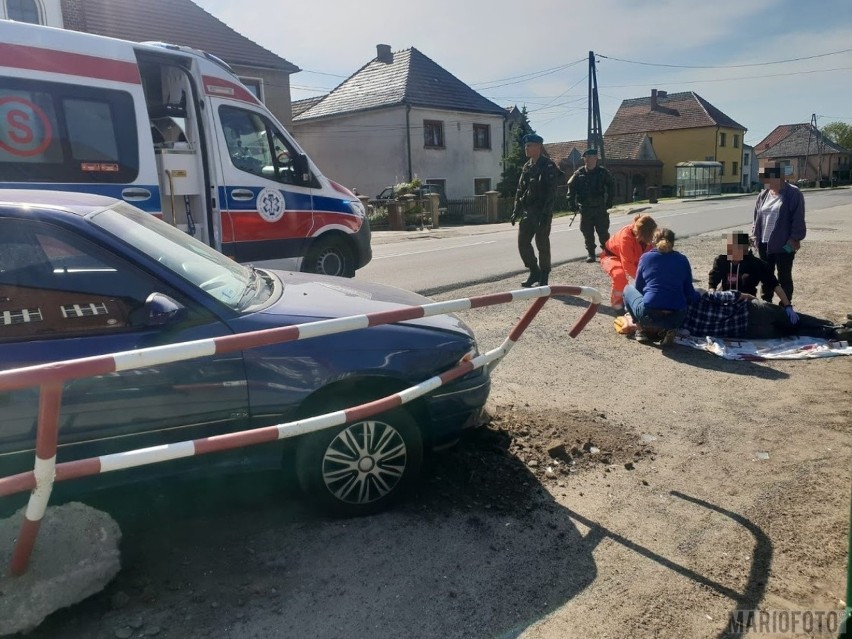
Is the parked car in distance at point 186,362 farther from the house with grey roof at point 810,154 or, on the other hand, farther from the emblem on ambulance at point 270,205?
the house with grey roof at point 810,154

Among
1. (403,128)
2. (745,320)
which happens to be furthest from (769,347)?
(403,128)

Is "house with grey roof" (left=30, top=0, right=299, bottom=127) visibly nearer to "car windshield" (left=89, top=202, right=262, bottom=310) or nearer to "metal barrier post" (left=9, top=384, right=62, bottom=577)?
"car windshield" (left=89, top=202, right=262, bottom=310)

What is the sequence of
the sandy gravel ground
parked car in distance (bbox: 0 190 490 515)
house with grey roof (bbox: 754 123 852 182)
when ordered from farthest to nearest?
1. house with grey roof (bbox: 754 123 852 182)
2. parked car in distance (bbox: 0 190 490 515)
3. the sandy gravel ground

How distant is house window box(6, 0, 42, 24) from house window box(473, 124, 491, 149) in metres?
22.2

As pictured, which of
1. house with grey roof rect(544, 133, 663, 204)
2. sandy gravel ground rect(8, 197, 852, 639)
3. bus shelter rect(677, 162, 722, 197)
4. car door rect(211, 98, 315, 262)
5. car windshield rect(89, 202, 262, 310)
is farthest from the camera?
bus shelter rect(677, 162, 722, 197)

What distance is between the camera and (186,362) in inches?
114

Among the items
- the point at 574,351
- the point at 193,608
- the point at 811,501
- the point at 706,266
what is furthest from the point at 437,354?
the point at 706,266

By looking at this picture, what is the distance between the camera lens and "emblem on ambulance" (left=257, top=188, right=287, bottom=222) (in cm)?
789

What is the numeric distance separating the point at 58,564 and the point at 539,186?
23.7ft

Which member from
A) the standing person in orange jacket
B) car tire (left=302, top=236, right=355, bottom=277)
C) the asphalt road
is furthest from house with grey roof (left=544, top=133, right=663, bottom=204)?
the standing person in orange jacket

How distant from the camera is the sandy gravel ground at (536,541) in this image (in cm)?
266

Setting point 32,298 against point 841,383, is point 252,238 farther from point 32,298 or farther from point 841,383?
point 841,383

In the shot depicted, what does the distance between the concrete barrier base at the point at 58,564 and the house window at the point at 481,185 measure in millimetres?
35609

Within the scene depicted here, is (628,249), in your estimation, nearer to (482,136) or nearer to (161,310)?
(161,310)
